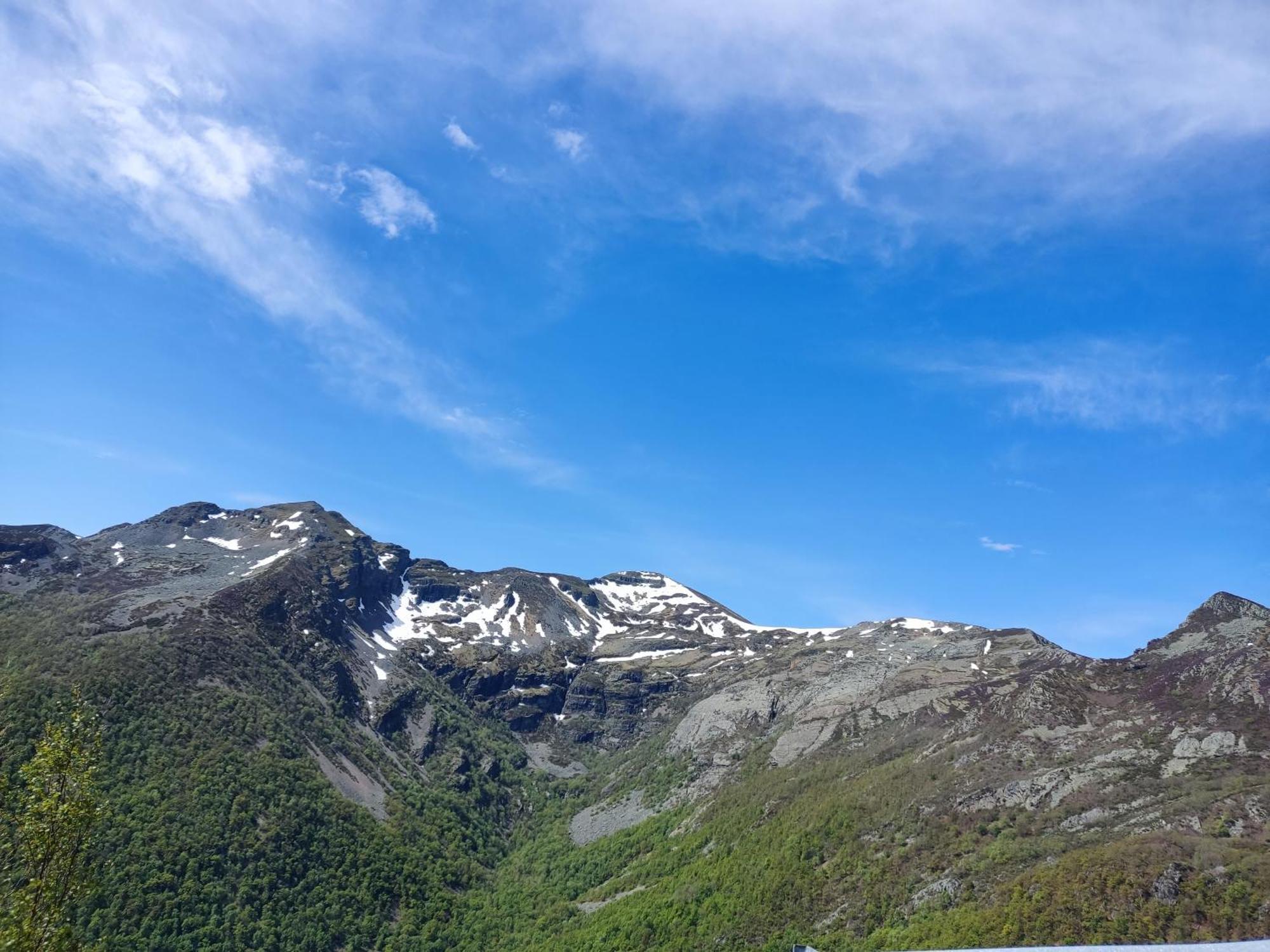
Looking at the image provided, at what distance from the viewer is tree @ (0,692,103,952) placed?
21422 millimetres

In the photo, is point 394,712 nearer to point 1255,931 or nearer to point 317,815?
point 317,815

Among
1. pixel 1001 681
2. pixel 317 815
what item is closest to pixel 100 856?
pixel 317 815

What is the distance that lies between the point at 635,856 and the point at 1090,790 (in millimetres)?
67147

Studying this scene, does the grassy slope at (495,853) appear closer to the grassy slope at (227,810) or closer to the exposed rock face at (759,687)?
the grassy slope at (227,810)

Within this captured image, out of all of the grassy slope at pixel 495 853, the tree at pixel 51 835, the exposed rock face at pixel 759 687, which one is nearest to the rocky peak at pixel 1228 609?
the exposed rock face at pixel 759 687

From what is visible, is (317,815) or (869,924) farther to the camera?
(317,815)

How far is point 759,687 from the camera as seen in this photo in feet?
500

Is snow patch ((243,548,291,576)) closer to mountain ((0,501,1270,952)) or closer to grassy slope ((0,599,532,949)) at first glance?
mountain ((0,501,1270,952))

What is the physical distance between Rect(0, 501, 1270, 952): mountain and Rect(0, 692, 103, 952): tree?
51.1 metres

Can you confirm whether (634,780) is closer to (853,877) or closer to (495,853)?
(495,853)

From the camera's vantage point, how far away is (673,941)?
8456 cm

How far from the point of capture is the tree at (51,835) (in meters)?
21.4

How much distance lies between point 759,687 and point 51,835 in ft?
463

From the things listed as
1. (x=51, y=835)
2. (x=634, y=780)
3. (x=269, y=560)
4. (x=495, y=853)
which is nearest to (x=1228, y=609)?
(x=634, y=780)
